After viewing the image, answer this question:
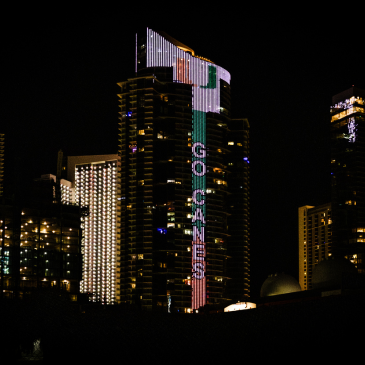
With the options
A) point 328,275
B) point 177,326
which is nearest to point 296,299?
point 328,275

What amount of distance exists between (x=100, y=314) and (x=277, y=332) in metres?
36.5

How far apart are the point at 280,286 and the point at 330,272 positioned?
43.0 ft

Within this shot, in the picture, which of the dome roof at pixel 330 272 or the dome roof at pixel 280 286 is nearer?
the dome roof at pixel 330 272

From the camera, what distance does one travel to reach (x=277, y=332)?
131 m

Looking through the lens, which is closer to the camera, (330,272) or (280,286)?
(330,272)

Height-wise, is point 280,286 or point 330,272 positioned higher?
point 330,272

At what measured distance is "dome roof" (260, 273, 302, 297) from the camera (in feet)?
618

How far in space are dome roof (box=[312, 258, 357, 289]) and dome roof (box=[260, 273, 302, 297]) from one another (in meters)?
6.18

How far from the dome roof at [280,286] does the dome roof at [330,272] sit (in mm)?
6179

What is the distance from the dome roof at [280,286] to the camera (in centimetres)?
18825

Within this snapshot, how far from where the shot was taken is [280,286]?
189125 mm

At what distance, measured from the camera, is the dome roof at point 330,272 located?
178m

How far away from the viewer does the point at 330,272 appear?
594ft

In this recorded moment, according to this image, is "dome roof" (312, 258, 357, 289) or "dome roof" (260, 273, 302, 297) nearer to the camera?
"dome roof" (312, 258, 357, 289)
